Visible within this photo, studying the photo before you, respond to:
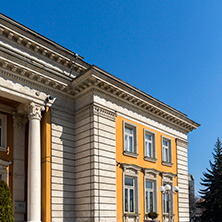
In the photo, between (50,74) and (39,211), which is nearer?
(39,211)

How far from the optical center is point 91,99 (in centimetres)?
1928

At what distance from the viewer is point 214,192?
4125 cm

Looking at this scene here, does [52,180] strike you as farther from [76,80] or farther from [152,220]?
[152,220]

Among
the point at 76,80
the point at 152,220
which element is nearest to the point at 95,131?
the point at 76,80

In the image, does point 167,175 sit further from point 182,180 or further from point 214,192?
point 214,192

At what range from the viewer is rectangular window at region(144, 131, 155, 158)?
76.3ft

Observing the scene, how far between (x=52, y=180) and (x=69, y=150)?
2.12 m

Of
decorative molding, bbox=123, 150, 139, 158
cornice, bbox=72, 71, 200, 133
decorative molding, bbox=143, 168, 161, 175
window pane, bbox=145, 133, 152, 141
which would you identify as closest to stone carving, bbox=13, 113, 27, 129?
cornice, bbox=72, 71, 200, 133

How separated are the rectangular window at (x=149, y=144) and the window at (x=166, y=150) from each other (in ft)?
5.08

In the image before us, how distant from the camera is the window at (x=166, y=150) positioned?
2508 cm

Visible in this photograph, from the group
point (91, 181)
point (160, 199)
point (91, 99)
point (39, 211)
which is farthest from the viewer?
point (160, 199)

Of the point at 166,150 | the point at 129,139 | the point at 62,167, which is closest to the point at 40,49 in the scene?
the point at 62,167

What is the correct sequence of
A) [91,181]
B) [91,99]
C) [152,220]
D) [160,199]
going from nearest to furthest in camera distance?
[91,181] < [91,99] < [152,220] < [160,199]

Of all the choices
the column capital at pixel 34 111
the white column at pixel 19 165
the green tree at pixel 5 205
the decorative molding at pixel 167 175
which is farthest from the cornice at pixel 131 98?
the green tree at pixel 5 205
